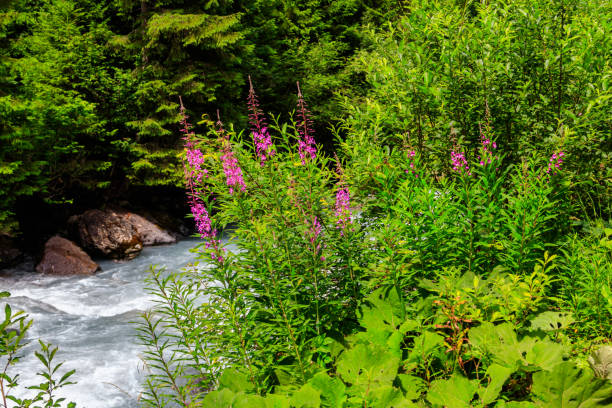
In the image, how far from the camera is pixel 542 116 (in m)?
3.28

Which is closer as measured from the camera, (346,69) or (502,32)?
(502,32)

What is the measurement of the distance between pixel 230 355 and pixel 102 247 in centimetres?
902

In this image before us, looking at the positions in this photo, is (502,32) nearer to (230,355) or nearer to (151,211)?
(230,355)

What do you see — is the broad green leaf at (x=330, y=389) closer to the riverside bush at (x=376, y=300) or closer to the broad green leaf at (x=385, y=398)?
the riverside bush at (x=376, y=300)

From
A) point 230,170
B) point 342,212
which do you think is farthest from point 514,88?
point 230,170

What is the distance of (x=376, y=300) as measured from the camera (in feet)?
7.95

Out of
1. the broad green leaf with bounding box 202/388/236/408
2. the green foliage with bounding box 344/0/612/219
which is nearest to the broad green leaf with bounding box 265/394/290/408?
the broad green leaf with bounding box 202/388/236/408

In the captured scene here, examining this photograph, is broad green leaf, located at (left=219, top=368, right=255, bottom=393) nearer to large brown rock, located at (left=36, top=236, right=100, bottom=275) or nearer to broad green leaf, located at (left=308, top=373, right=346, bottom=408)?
broad green leaf, located at (left=308, top=373, right=346, bottom=408)

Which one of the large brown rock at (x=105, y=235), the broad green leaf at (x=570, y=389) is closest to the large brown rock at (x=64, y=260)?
the large brown rock at (x=105, y=235)

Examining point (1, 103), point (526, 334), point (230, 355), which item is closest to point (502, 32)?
point (526, 334)

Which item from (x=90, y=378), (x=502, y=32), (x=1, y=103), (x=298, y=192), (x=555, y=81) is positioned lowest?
(x=90, y=378)

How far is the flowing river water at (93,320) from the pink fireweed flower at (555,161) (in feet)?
12.8

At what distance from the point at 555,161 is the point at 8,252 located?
1074 cm

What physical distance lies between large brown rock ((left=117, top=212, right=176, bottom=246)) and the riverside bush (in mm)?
8923
